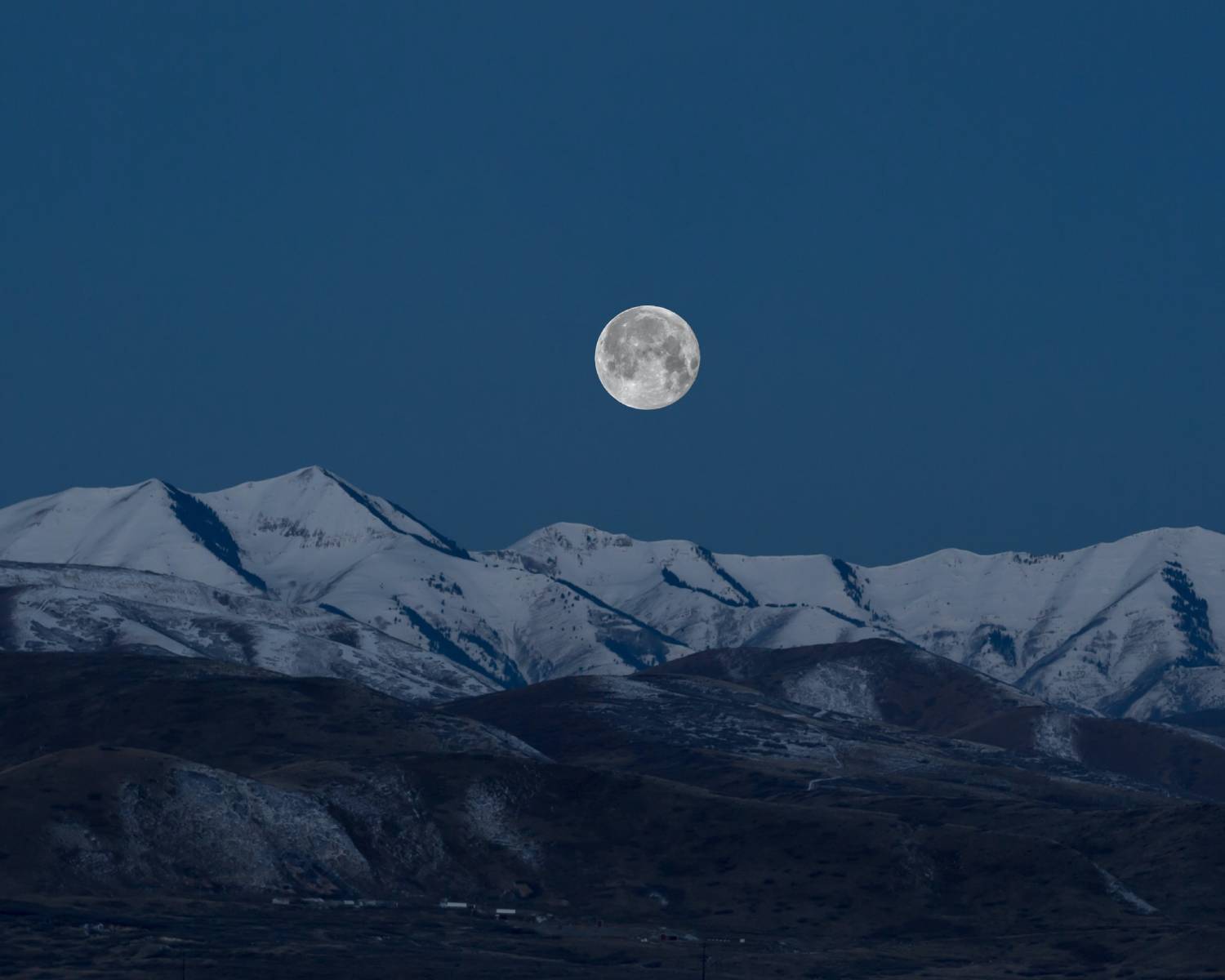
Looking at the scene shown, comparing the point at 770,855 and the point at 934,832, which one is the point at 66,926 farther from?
the point at 934,832

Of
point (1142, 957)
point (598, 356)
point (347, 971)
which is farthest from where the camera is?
point (598, 356)

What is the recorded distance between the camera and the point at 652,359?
168 metres

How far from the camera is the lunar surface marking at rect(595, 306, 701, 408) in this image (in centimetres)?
16788

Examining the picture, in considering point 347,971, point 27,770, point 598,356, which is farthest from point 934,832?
point 27,770

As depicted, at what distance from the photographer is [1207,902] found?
180 meters

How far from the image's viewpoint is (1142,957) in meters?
152

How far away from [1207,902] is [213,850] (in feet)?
288

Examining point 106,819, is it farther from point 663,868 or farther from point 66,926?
point 663,868

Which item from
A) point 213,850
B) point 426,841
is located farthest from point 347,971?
point 426,841

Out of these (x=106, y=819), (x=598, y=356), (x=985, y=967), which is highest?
(x=598, y=356)

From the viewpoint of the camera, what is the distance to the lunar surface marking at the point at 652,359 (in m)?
168

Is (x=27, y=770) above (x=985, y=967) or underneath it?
above

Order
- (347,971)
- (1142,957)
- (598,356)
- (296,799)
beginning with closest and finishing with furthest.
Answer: (347,971)
(1142,957)
(598,356)
(296,799)

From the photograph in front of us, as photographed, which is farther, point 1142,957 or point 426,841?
point 426,841
